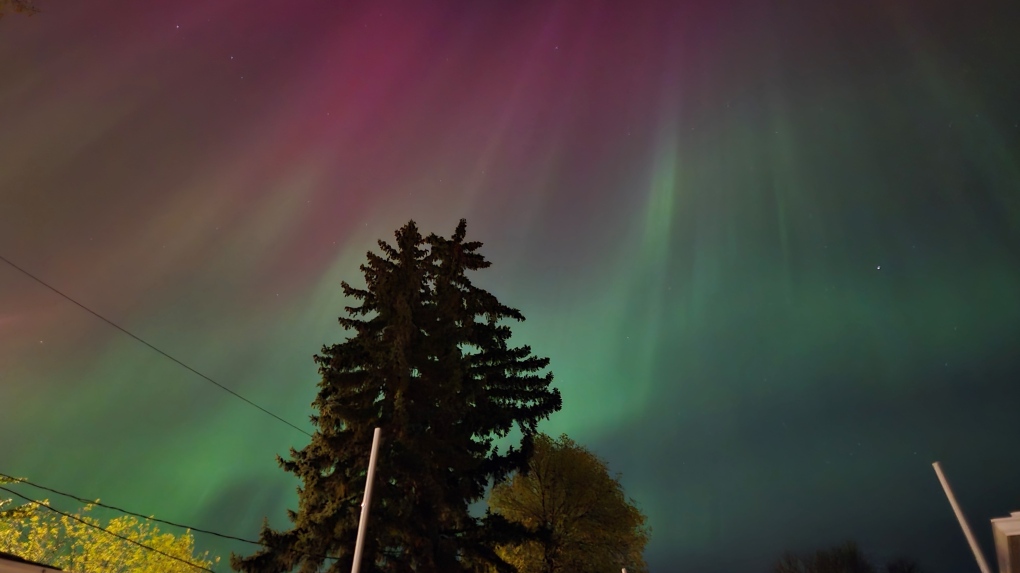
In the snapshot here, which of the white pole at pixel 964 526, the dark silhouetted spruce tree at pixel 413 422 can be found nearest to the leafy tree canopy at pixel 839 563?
the white pole at pixel 964 526

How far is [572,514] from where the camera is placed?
102ft

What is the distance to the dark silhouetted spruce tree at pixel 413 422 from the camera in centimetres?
1802

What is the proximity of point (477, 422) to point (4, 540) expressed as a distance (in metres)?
46.7

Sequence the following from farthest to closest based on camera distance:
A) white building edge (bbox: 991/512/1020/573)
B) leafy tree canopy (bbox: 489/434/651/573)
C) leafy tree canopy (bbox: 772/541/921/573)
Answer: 1. leafy tree canopy (bbox: 772/541/921/573)
2. leafy tree canopy (bbox: 489/434/651/573)
3. white building edge (bbox: 991/512/1020/573)

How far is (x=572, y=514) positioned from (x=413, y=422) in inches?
629

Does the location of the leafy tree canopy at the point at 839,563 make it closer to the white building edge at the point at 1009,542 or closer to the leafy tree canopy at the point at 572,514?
the leafy tree canopy at the point at 572,514

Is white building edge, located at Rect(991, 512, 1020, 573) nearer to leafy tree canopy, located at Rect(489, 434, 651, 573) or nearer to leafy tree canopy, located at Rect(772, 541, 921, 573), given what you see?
leafy tree canopy, located at Rect(489, 434, 651, 573)

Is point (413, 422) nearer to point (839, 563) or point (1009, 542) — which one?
point (1009, 542)

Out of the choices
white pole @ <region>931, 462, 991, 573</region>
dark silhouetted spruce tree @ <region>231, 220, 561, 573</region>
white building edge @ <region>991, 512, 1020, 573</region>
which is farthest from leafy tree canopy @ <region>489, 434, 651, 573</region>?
white building edge @ <region>991, 512, 1020, 573</region>

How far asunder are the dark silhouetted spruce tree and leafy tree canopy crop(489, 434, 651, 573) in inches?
346

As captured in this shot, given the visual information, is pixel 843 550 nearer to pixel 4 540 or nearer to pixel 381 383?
pixel 381 383

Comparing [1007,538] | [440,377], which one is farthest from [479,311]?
[1007,538]

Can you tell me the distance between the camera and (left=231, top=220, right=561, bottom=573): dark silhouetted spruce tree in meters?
18.0

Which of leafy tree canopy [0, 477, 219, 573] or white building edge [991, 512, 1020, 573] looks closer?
white building edge [991, 512, 1020, 573]
